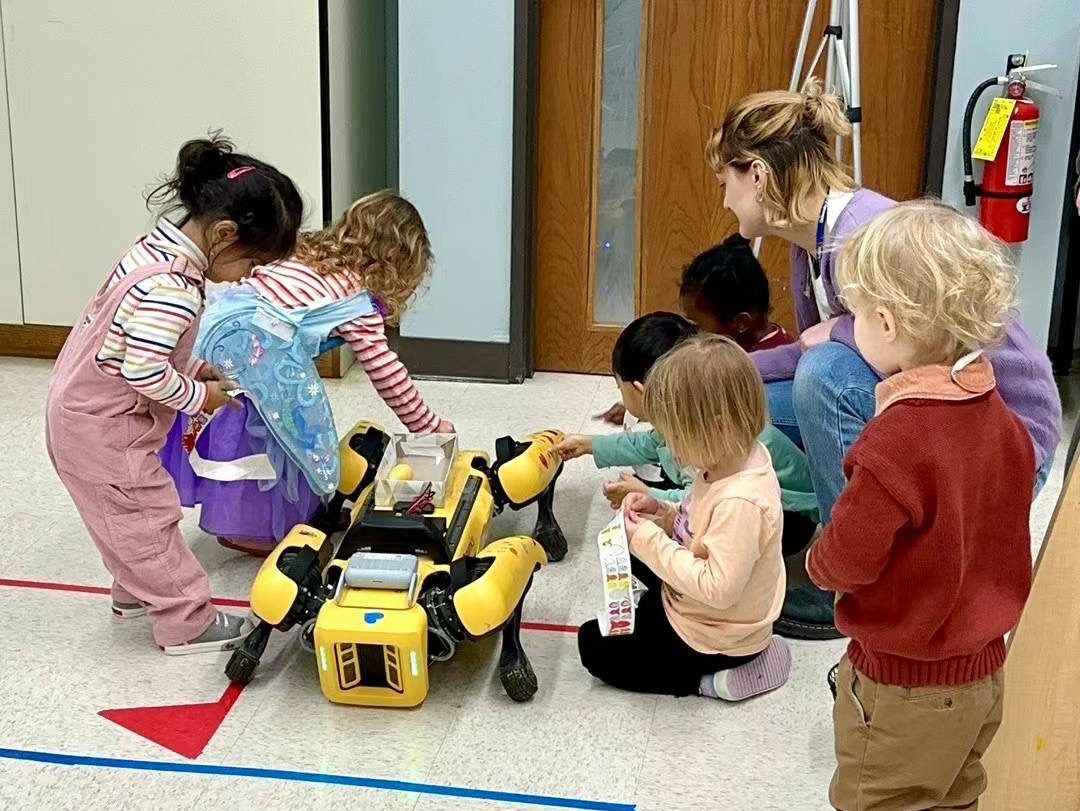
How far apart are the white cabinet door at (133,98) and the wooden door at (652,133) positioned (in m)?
0.69

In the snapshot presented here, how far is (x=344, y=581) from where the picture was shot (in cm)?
233

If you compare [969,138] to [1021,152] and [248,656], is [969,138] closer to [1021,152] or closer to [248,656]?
[1021,152]

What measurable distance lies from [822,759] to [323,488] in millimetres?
1118

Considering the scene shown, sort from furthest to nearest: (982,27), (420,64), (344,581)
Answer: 1. (420,64)
2. (982,27)
3. (344,581)

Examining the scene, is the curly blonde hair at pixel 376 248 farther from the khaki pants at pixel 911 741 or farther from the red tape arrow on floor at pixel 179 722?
the khaki pants at pixel 911 741

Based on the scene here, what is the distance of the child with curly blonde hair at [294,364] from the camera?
2.73 meters

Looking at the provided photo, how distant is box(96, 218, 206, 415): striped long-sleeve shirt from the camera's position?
229 cm

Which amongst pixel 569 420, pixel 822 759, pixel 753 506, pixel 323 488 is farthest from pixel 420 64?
pixel 822 759

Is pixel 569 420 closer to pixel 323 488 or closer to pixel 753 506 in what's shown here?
pixel 323 488

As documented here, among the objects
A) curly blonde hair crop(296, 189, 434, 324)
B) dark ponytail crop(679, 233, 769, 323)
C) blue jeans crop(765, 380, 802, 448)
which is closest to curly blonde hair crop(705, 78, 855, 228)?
dark ponytail crop(679, 233, 769, 323)

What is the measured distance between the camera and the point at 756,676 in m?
2.40

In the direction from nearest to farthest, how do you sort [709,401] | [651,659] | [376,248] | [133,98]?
[709,401] → [651,659] → [376,248] → [133,98]

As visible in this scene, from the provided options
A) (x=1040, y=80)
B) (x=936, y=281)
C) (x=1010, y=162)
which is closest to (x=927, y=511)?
(x=936, y=281)

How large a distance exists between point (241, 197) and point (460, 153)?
4.92 ft
